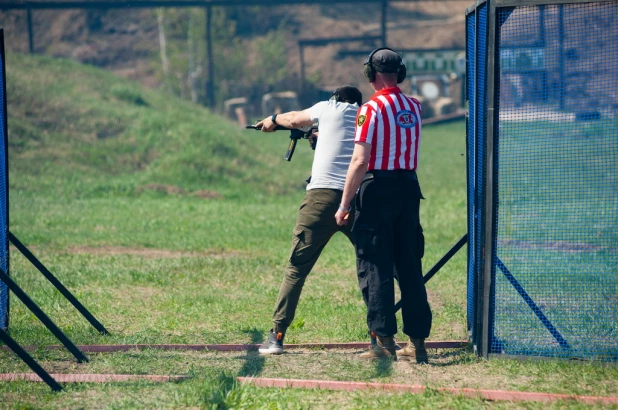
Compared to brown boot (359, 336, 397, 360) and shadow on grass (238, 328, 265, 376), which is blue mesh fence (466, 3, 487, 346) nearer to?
brown boot (359, 336, 397, 360)

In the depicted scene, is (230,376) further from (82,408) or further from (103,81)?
(103,81)

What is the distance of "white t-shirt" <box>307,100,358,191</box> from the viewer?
573 cm

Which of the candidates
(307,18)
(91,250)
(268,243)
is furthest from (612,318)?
(307,18)

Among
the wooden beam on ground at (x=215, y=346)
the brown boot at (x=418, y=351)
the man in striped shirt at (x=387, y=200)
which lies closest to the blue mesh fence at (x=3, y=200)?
the wooden beam on ground at (x=215, y=346)

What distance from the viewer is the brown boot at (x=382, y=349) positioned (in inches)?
220

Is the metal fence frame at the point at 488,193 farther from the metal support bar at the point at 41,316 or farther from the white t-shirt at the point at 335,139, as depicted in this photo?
the metal support bar at the point at 41,316

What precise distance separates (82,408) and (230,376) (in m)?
0.98

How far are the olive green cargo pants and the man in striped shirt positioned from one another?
0.30 m

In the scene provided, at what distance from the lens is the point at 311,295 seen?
823 cm

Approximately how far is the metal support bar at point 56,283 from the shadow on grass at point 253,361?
1.25 m

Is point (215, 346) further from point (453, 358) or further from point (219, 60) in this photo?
point (219, 60)

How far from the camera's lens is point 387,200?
5.38 m

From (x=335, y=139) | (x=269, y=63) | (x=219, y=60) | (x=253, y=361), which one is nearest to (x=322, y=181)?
(x=335, y=139)

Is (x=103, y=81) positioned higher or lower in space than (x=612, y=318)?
higher
